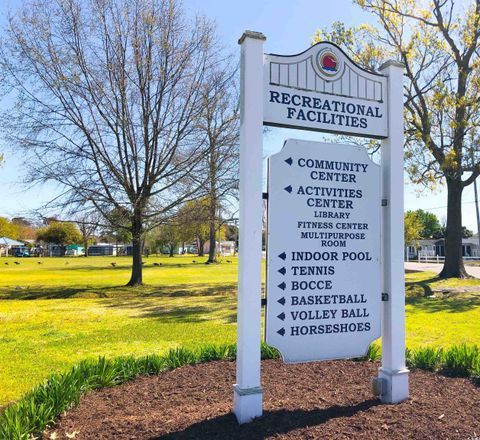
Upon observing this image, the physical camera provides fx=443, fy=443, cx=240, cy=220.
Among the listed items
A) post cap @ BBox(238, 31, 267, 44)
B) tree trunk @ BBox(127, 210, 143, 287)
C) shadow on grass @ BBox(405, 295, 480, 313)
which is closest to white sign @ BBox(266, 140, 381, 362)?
post cap @ BBox(238, 31, 267, 44)

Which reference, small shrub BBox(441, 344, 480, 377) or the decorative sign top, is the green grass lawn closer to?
small shrub BBox(441, 344, 480, 377)

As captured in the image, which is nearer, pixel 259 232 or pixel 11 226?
pixel 259 232

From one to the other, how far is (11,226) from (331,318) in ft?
294

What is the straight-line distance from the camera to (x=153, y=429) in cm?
329

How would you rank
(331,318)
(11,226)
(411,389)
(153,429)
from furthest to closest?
(11,226) → (411,389) → (331,318) → (153,429)

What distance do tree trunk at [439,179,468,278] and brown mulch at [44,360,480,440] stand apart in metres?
16.9

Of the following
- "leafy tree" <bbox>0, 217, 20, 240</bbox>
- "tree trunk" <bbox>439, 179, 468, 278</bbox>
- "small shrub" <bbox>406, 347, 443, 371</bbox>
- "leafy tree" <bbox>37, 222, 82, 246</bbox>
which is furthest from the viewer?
"leafy tree" <bbox>0, 217, 20, 240</bbox>

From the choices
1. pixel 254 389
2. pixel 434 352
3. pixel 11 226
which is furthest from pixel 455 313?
pixel 11 226

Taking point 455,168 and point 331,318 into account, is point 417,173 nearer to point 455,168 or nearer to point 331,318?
point 455,168

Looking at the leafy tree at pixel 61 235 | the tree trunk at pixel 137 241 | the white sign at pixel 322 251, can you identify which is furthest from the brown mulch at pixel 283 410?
the leafy tree at pixel 61 235

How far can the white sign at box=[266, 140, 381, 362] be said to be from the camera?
3.68 metres

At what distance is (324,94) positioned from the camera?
3.96 m

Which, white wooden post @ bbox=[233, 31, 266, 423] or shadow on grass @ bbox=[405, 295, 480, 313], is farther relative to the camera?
shadow on grass @ bbox=[405, 295, 480, 313]

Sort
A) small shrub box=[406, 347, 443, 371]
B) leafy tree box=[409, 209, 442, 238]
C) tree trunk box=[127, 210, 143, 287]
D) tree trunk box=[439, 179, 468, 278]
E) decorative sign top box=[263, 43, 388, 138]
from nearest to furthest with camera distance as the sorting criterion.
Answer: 1. decorative sign top box=[263, 43, 388, 138]
2. small shrub box=[406, 347, 443, 371]
3. tree trunk box=[127, 210, 143, 287]
4. tree trunk box=[439, 179, 468, 278]
5. leafy tree box=[409, 209, 442, 238]
